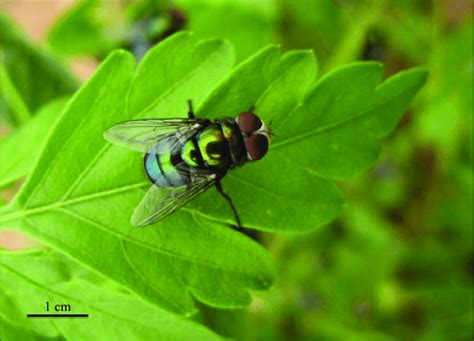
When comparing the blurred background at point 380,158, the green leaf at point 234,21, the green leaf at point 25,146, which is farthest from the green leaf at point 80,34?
the green leaf at point 25,146

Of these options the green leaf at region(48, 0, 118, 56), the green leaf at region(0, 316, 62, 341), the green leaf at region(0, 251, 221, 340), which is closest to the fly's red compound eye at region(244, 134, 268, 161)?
the green leaf at region(0, 251, 221, 340)

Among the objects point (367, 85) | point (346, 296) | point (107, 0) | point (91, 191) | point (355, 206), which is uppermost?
point (107, 0)

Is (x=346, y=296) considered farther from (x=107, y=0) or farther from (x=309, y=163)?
(x=309, y=163)

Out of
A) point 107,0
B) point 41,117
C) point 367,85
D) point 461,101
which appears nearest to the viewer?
point 367,85

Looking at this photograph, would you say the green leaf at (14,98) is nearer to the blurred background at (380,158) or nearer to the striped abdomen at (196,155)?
the blurred background at (380,158)

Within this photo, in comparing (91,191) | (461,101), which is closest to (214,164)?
(91,191)

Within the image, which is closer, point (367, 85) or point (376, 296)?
point (367, 85)

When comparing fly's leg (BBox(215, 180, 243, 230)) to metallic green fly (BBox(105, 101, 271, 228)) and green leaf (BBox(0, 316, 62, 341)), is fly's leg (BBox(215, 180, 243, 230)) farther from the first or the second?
green leaf (BBox(0, 316, 62, 341))
